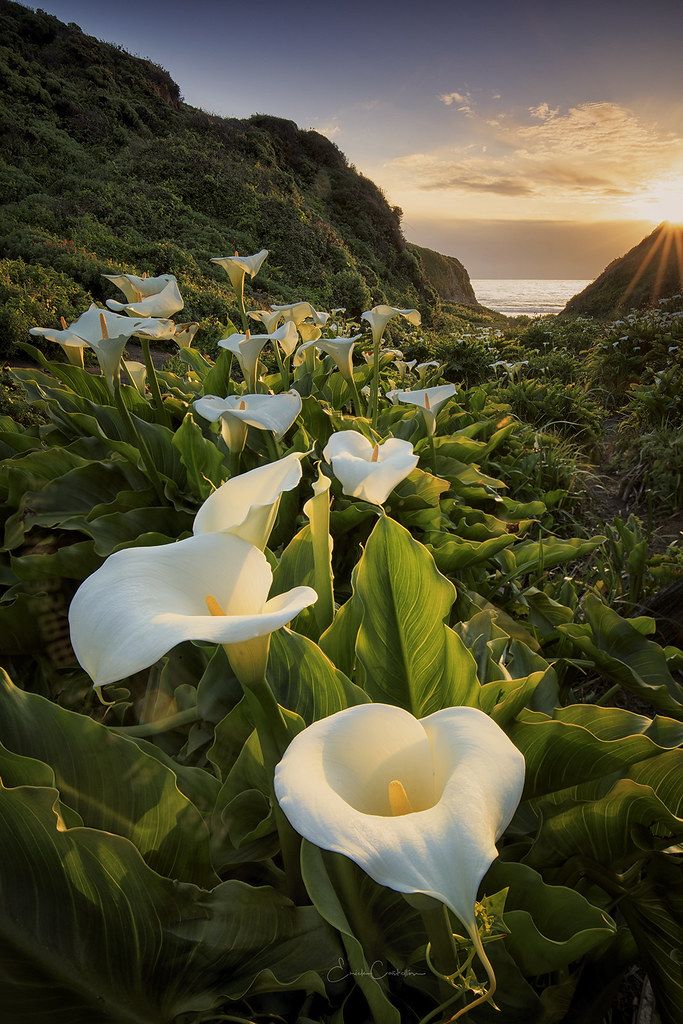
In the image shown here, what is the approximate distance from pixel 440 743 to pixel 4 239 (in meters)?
14.3

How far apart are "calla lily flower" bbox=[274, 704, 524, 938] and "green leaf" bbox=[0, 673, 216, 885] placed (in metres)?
0.33

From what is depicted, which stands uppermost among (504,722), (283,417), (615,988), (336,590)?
(283,417)

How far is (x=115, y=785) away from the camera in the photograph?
2.77ft

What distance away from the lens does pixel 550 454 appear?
14.2ft

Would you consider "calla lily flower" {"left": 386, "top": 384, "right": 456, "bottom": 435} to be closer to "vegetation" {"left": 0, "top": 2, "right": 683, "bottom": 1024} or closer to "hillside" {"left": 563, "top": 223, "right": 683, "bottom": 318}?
"vegetation" {"left": 0, "top": 2, "right": 683, "bottom": 1024}

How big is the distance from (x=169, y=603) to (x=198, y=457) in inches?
60.8

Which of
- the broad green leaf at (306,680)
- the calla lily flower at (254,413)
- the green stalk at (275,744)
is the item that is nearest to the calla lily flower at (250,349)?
the calla lily flower at (254,413)

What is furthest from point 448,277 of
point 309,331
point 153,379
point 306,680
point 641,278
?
point 306,680

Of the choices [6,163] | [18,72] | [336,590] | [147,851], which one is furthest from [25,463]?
[18,72]

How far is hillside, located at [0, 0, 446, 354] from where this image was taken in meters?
13.5

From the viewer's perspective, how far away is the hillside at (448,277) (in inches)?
1779

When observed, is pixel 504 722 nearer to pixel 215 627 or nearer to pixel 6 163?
pixel 215 627

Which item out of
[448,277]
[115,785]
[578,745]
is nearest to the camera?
[115,785]

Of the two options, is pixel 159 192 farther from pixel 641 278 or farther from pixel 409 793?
pixel 409 793
